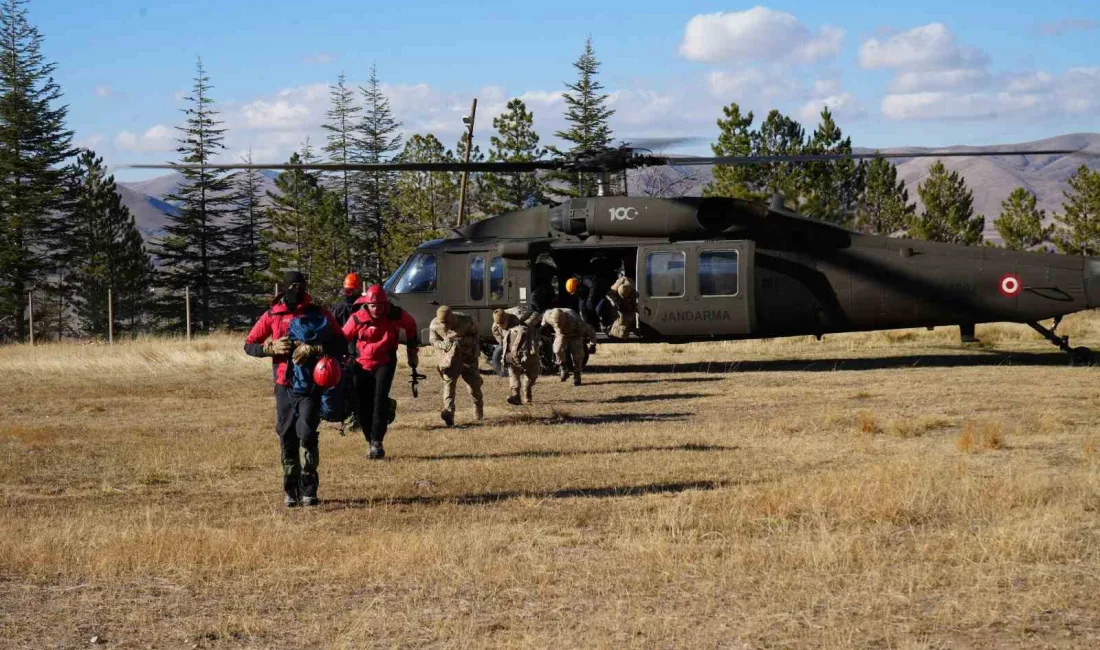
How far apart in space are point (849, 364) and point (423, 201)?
2115 inches

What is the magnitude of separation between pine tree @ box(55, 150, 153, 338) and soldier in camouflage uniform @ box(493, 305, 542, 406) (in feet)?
178

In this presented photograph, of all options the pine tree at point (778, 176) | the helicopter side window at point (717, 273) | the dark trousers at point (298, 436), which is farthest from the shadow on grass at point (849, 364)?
the pine tree at point (778, 176)

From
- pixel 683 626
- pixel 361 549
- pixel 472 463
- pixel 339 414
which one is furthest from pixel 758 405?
pixel 683 626

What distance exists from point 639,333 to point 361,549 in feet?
43.6

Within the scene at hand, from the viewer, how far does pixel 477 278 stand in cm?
2197

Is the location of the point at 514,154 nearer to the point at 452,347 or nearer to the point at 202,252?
the point at 202,252

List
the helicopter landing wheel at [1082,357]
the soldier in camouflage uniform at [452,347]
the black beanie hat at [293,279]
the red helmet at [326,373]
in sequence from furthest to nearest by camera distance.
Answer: the helicopter landing wheel at [1082,357]
the soldier in camouflage uniform at [452,347]
the black beanie hat at [293,279]
the red helmet at [326,373]

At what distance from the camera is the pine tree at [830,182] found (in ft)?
215

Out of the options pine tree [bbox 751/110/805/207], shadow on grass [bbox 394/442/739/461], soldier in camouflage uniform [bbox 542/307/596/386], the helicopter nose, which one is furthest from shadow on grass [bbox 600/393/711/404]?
pine tree [bbox 751/110/805/207]

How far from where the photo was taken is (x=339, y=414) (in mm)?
10438

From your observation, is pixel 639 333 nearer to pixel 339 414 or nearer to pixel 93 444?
pixel 93 444

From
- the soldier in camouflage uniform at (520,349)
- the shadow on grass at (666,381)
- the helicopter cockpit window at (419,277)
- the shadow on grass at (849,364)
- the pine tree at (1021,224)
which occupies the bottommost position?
the shadow on grass at (666,381)

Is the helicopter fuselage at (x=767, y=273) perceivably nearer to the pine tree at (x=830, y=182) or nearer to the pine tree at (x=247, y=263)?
the pine tree at (x=830, y=182)

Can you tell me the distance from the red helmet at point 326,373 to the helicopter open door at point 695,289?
11.7m
